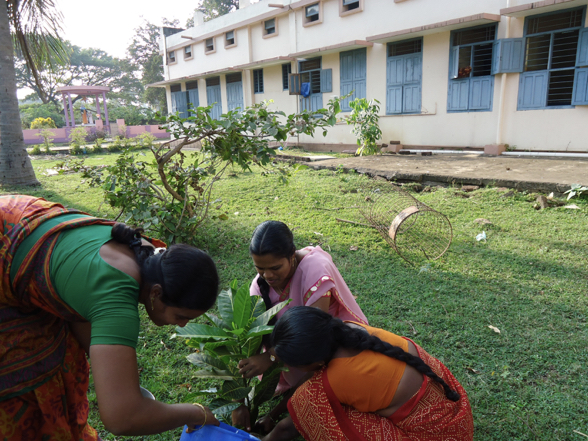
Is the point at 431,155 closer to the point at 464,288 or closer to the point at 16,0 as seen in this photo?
the point at 464,288

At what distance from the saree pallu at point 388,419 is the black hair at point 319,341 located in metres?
0.07

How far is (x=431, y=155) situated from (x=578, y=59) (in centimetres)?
341

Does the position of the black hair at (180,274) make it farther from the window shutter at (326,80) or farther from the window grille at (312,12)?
the window grille at (312,12)

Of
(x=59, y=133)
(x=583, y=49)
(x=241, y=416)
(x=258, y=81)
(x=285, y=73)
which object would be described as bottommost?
(x=241, y=416)

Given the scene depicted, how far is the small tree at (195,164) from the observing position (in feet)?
12.5

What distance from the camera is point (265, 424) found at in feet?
7.34

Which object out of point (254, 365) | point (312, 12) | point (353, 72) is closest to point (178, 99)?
point (312, 12)

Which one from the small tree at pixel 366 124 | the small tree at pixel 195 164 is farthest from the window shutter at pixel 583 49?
the small tree at pixel 195 164

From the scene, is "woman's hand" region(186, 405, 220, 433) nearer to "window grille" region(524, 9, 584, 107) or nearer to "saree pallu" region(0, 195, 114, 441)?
"saree pallu" region(0, 195, 114, 441)

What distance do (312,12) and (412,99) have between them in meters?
5.15

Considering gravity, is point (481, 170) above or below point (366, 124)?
below

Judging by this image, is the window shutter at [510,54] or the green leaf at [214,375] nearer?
the green leaf at [214,375]

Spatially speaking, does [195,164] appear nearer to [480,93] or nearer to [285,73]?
[480,93]

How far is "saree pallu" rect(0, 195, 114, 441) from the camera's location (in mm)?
1353
